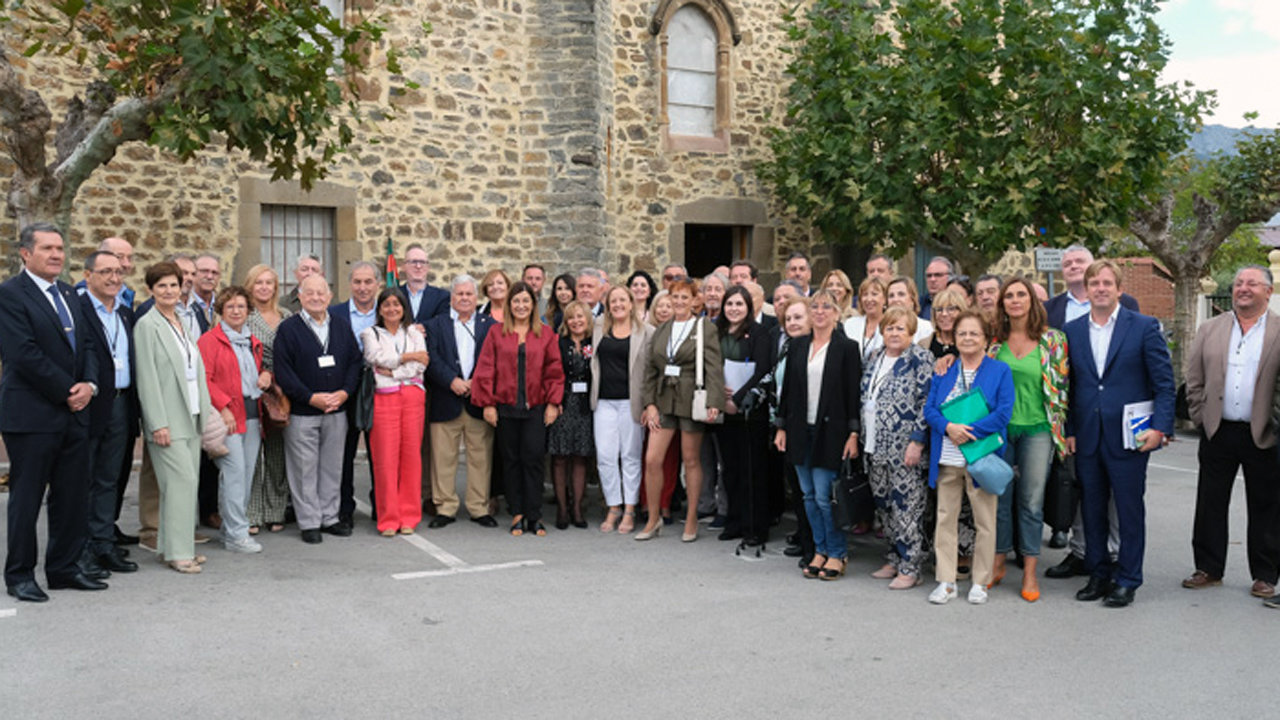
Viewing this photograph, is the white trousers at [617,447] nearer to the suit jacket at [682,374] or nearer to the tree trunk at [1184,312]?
the suit jacket at [682,374]

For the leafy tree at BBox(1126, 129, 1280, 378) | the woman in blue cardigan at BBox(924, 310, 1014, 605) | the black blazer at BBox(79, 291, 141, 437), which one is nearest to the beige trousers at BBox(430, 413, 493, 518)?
the black blazer at BBox(79, 291, 141, 437)

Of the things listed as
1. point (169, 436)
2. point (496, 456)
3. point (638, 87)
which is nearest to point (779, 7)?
point (638, 87)

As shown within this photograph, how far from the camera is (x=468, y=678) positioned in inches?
196

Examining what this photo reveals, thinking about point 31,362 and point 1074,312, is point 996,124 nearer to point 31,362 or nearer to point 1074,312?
point 1074,312

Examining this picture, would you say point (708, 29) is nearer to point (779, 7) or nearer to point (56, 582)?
point (779, 7)

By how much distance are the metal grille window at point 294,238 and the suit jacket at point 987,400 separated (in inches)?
353

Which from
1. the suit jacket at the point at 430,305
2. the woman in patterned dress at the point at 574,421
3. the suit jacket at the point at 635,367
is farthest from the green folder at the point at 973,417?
the suit jacket at the point at 430,305

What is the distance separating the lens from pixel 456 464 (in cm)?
855

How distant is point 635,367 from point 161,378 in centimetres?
319

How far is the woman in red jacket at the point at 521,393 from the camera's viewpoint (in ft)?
27.1

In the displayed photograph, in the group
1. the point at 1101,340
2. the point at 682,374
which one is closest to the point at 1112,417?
the point at 1101,340

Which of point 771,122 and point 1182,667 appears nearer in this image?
point 1182,667

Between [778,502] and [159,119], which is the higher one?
[159,119]

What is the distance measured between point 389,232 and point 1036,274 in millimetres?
11766
